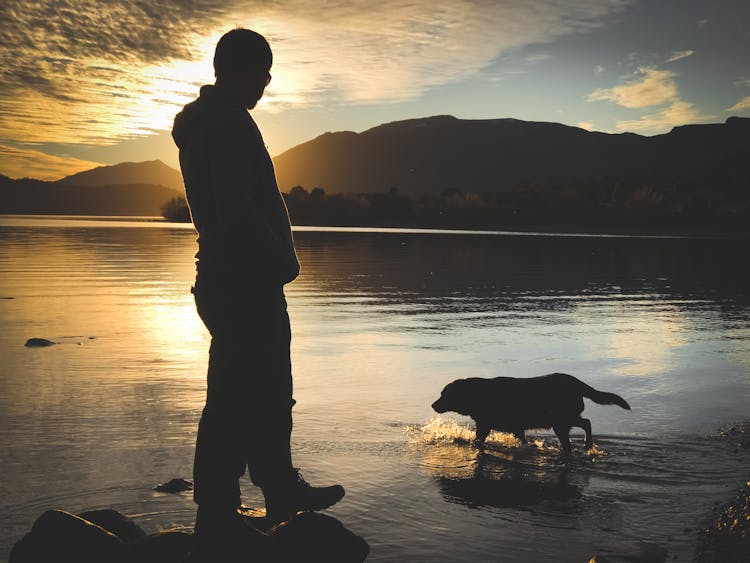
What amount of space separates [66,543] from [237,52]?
2.70 m

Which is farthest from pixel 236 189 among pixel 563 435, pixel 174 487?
pixel 563 435

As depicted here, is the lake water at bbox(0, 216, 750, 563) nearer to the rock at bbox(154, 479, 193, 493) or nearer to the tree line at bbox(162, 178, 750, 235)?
the rock at bbox(154, 479, 193, 493)

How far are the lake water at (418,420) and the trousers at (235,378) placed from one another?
105 centimetres

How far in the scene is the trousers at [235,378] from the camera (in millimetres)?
3762

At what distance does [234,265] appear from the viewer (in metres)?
3.72

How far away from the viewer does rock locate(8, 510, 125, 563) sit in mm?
3717

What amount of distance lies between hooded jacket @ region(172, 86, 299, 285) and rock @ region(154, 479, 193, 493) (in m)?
2.18

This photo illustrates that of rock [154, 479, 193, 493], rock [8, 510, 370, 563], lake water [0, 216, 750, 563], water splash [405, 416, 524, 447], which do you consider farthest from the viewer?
water splash [405, 416, 524, 447]

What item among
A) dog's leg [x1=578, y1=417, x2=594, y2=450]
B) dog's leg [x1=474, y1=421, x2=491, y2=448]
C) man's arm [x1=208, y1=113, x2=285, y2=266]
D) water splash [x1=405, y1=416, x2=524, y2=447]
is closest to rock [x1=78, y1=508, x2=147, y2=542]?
man's arm [x1=208, y1=113, x2=285, y2=266]

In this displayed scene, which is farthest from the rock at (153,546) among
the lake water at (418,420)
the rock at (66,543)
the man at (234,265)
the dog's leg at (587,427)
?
the dog's leg at (587,427)

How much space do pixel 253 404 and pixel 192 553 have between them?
80cm

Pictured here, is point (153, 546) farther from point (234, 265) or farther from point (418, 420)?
point (418, 420)

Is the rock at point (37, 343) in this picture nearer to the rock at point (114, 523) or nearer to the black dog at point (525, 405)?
the black dog at point (525, 405)

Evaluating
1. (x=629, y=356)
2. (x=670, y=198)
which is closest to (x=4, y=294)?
(x=629, y=356)
